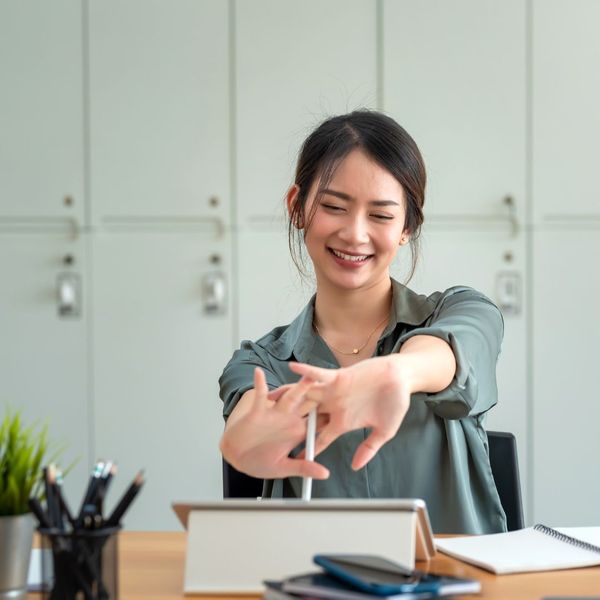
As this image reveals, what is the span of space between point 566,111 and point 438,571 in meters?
2.55

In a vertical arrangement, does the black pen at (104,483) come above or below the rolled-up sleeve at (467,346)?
below

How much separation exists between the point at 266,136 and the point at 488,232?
79 centimetres

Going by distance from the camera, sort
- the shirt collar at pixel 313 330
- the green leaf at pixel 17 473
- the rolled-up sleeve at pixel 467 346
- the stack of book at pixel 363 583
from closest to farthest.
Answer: the stack of book at pixel 363 583 < the green leaf at pixel 17 473 < the rolled-up sleeve at pixel 467 346 < the shirt collar at pixel 313 330

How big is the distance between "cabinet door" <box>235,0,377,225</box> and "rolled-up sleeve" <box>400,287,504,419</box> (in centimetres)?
171

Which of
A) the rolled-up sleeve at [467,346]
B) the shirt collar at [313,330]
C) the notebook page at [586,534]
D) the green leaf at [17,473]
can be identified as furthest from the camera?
the shirt collar at [313,330]

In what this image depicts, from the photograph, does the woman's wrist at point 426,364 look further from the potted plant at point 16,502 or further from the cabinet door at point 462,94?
the cabinet door at point 462,94

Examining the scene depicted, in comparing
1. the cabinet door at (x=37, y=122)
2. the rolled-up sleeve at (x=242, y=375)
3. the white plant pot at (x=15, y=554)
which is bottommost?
the white plant pot at (x=15, y=554)

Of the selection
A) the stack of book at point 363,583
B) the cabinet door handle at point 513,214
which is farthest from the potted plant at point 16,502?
the cabinet door handle at point 513,214

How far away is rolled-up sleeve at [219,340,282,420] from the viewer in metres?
1.68

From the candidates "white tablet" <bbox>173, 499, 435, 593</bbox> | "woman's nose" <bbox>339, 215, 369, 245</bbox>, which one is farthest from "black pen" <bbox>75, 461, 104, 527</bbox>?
"woman's nose" <bbox>339, 215, 369, 245</bbox>

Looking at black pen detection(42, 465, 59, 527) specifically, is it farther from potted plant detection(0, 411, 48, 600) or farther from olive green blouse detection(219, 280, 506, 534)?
olive green blouse detection(219, 280, 506, 534)

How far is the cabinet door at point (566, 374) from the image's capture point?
3.43 metres

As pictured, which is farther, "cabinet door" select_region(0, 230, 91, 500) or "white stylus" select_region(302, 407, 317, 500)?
"cabinet door" select_region(0, 230, 91, 500)

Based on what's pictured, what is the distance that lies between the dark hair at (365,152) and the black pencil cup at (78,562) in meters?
0.89
